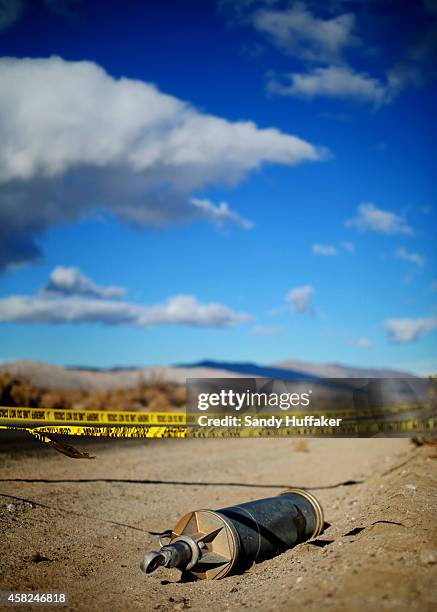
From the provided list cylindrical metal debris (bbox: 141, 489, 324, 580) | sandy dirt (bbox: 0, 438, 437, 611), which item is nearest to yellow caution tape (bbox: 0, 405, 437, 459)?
sandy dirt (bbox: 0, 438, 437, 611)

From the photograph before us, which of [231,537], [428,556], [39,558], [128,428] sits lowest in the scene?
[39,558]

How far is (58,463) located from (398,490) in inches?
366

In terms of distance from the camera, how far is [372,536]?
276 inches

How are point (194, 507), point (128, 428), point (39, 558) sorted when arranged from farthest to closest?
point (194, 507) → point (128, 428) → point (39, 558)

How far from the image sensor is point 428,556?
5727mm

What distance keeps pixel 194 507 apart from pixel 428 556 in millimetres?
6269

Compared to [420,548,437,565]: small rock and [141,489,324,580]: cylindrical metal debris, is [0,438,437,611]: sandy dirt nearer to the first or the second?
[420,548,437,565]: small rock

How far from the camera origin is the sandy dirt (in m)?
5.68

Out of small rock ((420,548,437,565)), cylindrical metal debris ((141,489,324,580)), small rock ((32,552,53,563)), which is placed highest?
small rock ((420,548,437,565))

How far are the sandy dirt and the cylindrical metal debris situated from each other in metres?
0.21

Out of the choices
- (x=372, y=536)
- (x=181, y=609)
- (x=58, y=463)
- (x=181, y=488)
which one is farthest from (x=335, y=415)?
(x=181, y=609)

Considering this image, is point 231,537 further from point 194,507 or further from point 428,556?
point 194,507

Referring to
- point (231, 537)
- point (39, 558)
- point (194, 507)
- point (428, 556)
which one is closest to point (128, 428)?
point (194, 507)

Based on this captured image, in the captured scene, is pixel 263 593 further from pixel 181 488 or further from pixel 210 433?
pixel 181 488
